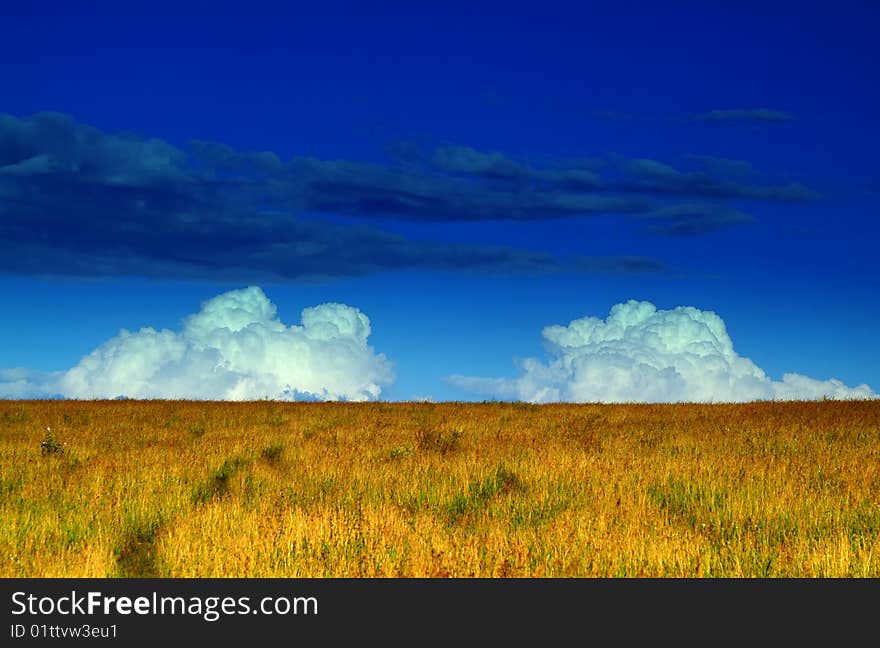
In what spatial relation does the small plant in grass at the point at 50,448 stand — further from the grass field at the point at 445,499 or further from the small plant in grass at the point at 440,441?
the small plant in grass at the point at 440,441

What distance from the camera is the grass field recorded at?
28.1 ft

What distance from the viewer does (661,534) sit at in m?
9.80

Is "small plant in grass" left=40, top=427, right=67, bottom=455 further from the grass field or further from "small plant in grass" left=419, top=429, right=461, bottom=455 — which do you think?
"small plant in grass" left=419, top=429, right=461, bottom=455

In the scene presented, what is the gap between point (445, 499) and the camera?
492 inches

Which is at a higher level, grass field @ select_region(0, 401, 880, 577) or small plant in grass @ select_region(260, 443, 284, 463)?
small plant in grass @ select_region(260, 443, 284, 463)

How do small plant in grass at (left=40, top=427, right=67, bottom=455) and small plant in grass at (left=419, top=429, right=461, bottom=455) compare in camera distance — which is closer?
small plant in grass at (left=40, top=427, right=67, bottom=455)

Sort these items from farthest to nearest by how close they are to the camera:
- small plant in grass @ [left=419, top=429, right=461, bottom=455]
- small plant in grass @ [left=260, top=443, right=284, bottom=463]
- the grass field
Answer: small plant in grass @ [left=419, top=429, right=461, bottom=455]
small plant in grass @ [left=260, top=443, right=284, bottom=463]
the grass field

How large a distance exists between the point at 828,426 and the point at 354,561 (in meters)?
18.5

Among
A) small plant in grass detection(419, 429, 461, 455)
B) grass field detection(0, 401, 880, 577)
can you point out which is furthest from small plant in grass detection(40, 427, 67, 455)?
small plant in grass detection(419, 429, 461, 455)

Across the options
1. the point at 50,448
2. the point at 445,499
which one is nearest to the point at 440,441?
the point at 445,499

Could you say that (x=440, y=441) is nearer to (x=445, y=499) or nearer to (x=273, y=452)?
(x=273, y=452)

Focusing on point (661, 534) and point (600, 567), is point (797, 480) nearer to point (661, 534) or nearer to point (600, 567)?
point (661, 534)
